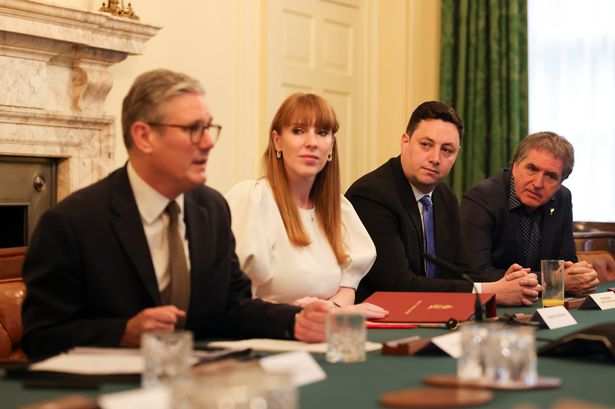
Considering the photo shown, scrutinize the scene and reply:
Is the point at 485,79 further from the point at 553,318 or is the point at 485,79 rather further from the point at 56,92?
the point at 553,318

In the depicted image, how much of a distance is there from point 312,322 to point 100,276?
46 centimetres

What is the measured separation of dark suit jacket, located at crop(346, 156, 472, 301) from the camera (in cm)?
317

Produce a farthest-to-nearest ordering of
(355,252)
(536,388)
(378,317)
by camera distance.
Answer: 1. (355,252)
2. (378,317)
3. (536,388)

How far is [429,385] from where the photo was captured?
60.8 inches

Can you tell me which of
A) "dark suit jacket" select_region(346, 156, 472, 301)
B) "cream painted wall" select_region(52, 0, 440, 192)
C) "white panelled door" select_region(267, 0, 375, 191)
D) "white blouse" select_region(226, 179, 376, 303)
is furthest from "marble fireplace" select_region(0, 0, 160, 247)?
"white blouse" select_region(226, 179, 376, 303)

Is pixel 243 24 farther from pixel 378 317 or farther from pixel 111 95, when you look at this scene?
pixel 378 317

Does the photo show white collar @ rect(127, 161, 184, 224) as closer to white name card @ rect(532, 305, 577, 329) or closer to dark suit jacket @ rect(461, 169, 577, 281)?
white name card @ rect(532, 305, 577, 329)

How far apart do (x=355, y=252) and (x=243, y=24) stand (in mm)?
2754

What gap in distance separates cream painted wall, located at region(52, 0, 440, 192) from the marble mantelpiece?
0.62ft

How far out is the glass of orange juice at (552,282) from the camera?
9.46 ft

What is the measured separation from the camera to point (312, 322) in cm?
205

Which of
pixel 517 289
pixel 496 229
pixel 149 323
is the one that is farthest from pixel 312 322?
pixel 496 229

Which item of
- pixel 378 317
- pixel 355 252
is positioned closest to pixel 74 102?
pixel 355 252

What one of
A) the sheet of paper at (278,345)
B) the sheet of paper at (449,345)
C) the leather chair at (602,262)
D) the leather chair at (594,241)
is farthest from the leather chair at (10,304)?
the leather chair at (594,241)
